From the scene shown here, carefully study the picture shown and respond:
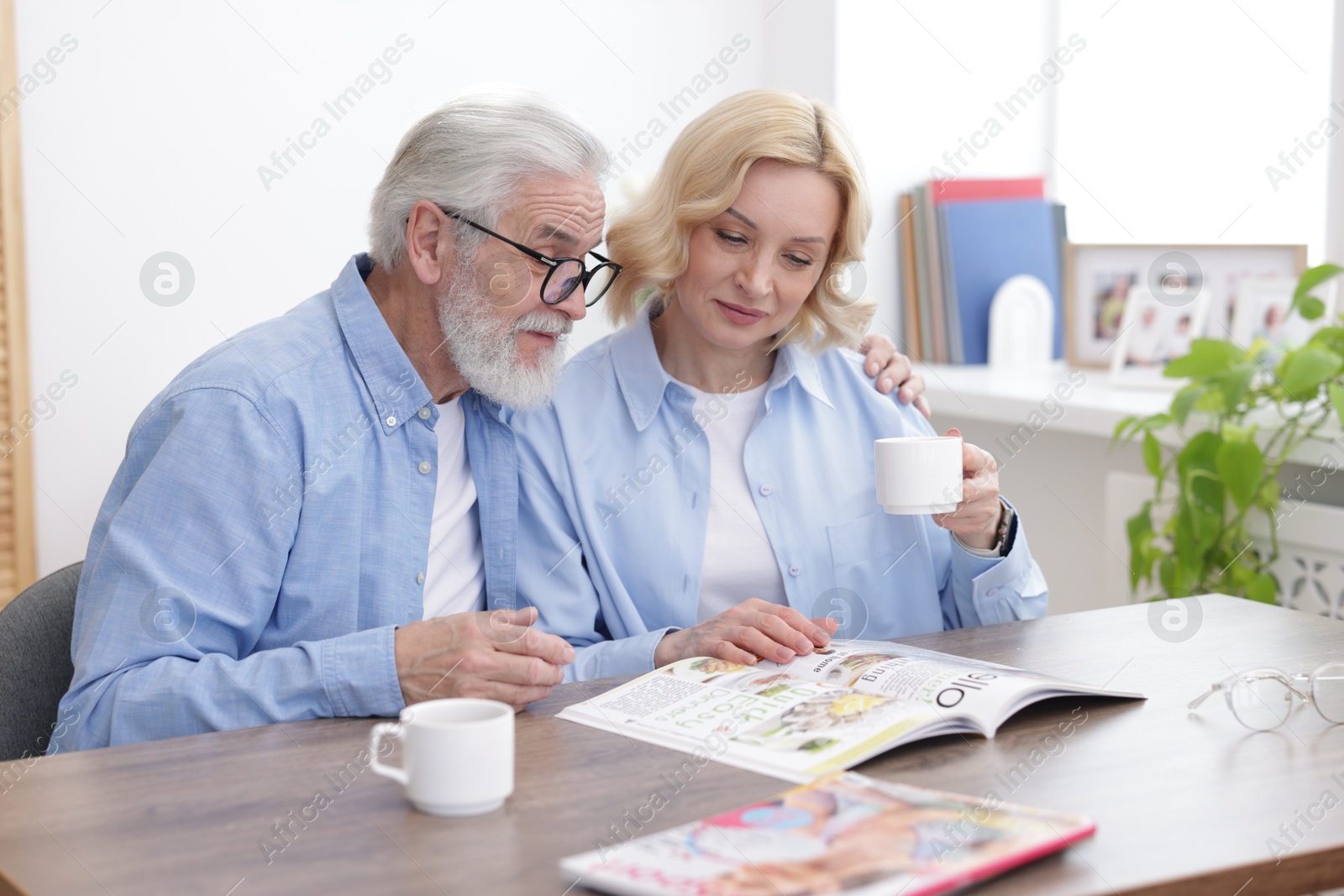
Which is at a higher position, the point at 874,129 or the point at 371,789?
the point at 874,129

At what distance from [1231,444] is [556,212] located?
4.67ft

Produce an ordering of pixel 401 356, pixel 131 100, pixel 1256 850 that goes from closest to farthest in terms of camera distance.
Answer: pixel 1256 850 → pixel 401 356 → pixel 131 100

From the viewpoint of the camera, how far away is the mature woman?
1.76 meters

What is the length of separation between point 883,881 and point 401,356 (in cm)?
100

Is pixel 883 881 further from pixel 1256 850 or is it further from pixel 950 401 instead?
pixel 950 401

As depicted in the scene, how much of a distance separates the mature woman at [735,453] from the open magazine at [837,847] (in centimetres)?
73

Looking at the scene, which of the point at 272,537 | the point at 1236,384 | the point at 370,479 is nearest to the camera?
the point at 272,537

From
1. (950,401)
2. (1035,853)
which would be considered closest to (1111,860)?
(1035,853)

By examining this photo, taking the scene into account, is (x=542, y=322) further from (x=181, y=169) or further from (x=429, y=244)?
(x=181, y=169)

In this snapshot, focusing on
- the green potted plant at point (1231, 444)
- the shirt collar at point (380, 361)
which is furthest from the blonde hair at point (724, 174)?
the green potted plant at point (1231, 444)

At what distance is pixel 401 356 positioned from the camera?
1.61 metres

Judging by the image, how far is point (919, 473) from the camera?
1.50 meters

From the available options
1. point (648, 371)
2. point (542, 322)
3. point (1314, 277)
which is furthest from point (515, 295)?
point (1314, 277)

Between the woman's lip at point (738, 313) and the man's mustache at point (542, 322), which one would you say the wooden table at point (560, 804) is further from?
the woman's lip at point (738, 313)
